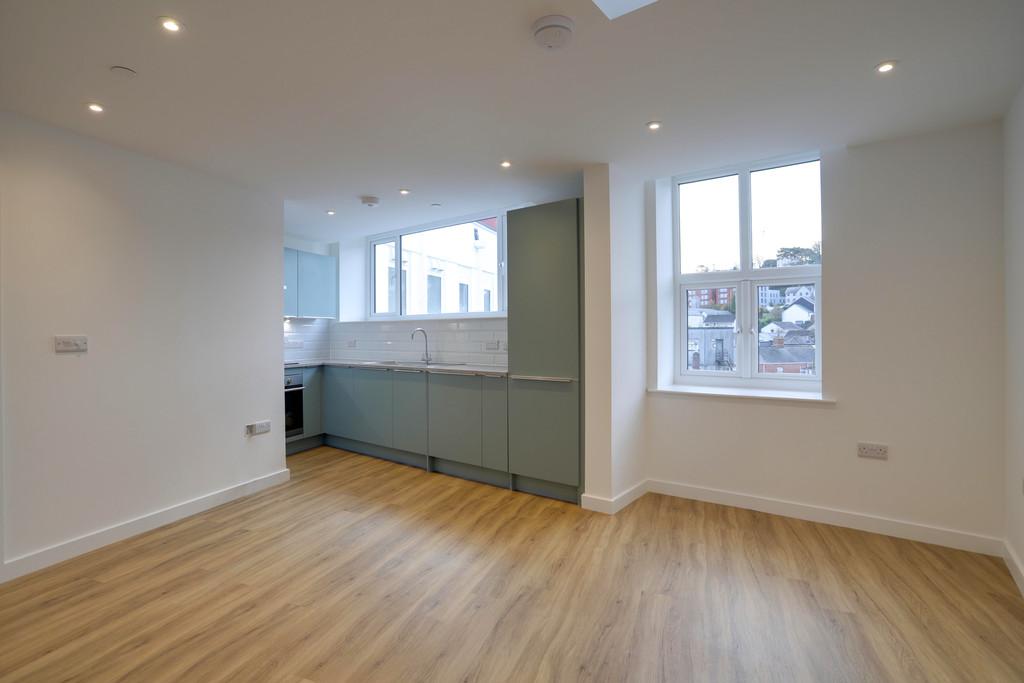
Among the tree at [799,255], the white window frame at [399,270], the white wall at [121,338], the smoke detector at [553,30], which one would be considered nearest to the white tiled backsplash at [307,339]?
the white window frame at [399,270]

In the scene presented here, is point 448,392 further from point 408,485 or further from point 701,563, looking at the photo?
point 701,563

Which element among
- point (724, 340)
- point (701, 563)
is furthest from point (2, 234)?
point (724, 340)

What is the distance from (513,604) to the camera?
7.13 ft

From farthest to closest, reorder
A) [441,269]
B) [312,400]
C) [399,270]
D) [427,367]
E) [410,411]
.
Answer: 1. [399,270]
2. [441,269]
3. [312,400]
4. [410,411]
5. [427,367]

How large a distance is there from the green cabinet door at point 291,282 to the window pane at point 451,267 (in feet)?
3.87

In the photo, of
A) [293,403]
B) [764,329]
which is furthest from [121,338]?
[764,329]

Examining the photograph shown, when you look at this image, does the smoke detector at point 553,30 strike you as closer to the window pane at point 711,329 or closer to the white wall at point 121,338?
the window pane at point 711,329

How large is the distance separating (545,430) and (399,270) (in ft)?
9.77

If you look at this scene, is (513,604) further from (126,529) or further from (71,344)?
(71,344)

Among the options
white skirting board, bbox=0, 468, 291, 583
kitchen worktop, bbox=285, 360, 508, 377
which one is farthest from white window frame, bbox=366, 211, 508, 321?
white skirting board, bbox=0, 468, 291, 583

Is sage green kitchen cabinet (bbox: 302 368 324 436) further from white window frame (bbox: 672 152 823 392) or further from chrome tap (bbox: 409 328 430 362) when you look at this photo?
white window frame (bbox: 672 152 823 392)

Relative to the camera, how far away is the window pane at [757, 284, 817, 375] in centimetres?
335

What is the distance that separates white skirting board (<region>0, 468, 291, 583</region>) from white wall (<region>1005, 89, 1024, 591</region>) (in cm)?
480

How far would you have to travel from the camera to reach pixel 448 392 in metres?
4.13
